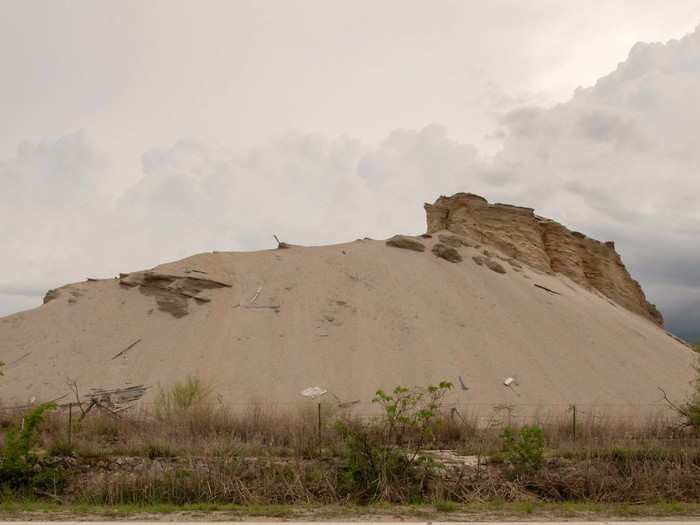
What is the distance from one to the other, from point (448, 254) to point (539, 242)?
815 cm

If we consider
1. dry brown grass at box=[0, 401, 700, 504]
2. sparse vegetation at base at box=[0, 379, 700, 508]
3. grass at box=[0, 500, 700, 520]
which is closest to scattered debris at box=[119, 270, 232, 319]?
dry brown grass at box=[0, 401, 700, 504]

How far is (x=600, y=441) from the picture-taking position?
14398mm

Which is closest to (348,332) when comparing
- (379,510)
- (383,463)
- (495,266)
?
(495,266)

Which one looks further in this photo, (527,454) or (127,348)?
(127,348)

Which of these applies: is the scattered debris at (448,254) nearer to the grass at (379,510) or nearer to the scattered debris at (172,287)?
the scattered debris at (172,287)

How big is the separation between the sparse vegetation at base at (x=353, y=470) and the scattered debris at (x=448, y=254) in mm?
19642

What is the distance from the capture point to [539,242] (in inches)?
1534

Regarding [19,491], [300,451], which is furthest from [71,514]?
[300,451]

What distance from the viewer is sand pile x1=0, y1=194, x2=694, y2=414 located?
80.8ft

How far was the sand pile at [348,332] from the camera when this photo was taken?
24641 millimetres

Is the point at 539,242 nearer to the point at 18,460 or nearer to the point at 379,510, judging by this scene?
the point at 379,510

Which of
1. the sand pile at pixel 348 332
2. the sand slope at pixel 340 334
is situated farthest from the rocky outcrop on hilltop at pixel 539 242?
the sand slope at pixel 340 334

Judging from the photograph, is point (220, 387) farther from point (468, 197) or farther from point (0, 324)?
point (468, 197)

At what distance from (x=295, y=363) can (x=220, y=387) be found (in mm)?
2813
